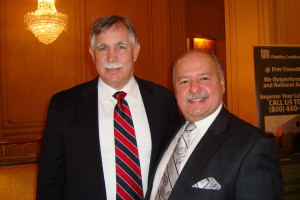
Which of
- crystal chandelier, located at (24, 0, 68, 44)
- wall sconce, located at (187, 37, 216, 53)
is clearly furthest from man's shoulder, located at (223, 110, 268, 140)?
wall sconce, located at (187, 37, 216, 53)

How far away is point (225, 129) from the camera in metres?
1.28

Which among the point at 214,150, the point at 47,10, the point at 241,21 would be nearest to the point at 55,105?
the point at 214,150

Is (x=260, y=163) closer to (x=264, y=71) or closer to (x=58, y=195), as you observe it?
(x=58, y=195)

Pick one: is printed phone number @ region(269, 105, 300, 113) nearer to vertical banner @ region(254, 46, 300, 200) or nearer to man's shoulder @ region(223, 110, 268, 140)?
vertical banner @ region(254, 46, 300, 200)

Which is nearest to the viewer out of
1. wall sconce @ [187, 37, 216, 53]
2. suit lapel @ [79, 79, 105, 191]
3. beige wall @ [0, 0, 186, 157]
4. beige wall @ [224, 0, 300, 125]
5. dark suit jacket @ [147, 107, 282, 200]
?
dark suit jacket @ [147, 107, 282, 200]

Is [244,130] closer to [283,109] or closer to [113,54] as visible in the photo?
[113,54]

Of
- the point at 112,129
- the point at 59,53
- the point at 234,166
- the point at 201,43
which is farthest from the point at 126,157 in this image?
the point at 201,43

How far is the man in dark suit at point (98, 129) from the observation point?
1568mm

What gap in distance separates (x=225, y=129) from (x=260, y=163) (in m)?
0.22

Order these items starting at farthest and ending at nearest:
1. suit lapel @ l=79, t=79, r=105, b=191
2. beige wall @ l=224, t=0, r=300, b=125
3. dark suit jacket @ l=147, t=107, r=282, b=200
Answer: beige wall @ l=224, t=0, r=300, b=125 < suit lapel @ l=79, t=79, r=105, b=191 < dark suit jacket @ l=147, t=107, r=282, b=200

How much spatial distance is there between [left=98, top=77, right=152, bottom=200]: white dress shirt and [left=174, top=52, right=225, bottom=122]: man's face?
0.36 metres

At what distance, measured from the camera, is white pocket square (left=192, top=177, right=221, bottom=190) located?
115cm

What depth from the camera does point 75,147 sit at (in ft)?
5.23

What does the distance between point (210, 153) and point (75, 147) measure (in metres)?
0.70
